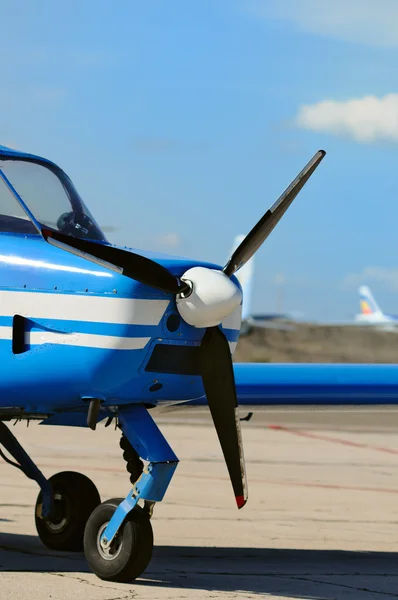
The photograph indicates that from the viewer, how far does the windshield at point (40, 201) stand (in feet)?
→ 28.7

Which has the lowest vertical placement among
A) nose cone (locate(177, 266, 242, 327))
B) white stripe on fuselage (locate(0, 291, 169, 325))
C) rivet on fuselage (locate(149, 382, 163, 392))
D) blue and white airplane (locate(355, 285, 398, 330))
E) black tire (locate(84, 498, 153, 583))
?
black tire (locate(84, 498, 153, 583))

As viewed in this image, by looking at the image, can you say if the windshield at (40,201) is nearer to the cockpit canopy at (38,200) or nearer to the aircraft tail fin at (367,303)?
the cockpit canopy at (38,200)

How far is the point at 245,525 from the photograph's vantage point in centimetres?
1217

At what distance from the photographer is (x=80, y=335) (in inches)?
316

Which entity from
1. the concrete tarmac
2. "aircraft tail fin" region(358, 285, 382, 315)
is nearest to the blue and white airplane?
"aircraft tail fin" region(358, 285, 382, 315)

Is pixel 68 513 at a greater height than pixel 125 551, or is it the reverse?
pixel 68 513

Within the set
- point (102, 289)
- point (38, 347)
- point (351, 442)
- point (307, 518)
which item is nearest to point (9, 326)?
point (38, 347)

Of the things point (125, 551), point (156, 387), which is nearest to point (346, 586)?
point (125, 551)

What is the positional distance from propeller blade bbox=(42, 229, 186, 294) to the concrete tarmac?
7.00 feet

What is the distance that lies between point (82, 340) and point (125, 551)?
5.31ft

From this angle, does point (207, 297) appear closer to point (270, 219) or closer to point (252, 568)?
point (270, 219)

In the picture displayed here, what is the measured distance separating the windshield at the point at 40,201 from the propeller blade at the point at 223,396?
1357 mm

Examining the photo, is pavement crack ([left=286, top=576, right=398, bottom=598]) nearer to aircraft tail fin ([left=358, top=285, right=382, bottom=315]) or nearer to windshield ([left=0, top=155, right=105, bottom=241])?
windshield ([left=0, top=155, right=105, bottom=241])

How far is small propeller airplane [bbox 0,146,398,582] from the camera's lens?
793 cm
